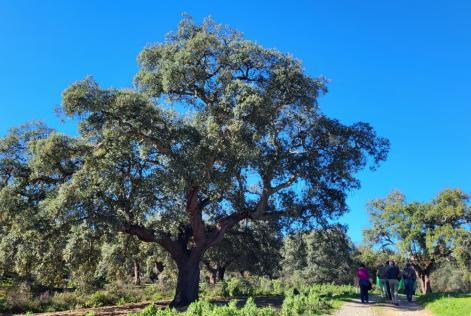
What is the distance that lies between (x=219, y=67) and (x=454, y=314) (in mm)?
13569

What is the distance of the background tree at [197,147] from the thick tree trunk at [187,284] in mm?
49

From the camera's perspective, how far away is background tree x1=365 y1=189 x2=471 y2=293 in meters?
37.4

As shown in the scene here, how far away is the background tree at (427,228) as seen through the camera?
37.4 meters

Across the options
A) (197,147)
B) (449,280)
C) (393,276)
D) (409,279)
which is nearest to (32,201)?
(197,147)

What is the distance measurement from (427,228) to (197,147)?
30.1 m

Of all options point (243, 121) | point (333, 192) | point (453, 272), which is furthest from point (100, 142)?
point (453, 272)

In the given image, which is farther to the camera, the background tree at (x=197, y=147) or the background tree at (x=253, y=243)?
the background tree at (x=253, y=243)

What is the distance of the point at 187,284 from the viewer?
20.4 meters

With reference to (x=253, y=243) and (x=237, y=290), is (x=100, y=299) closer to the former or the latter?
(x=253, y=243)

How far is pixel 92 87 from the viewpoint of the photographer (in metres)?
17.0

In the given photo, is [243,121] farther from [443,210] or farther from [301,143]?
[443,210]

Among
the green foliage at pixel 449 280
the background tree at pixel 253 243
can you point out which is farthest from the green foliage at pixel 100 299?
the green foliage at pixel 449 280

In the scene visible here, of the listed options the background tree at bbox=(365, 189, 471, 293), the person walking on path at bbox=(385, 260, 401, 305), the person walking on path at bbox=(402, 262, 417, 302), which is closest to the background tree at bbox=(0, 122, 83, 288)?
the person walking on path at bbox=(385, 260, 401, 305)

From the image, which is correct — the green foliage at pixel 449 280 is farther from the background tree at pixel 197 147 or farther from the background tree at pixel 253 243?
the background tree at pixel 197 147
